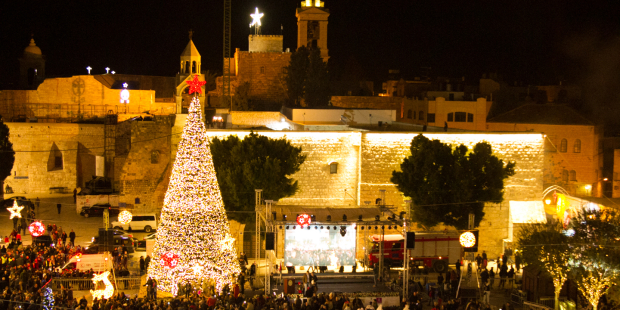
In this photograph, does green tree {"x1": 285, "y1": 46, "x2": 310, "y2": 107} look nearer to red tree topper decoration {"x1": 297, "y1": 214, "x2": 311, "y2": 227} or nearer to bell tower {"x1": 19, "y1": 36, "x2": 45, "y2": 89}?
bell tower {"x1": 19, "y1": 36, "x2": 45, "y2": 89}

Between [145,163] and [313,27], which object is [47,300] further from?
[313,27]

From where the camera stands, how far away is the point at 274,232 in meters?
22.2

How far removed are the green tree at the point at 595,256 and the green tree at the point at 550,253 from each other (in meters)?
0.26

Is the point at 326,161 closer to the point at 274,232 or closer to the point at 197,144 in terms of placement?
the point at 274,232

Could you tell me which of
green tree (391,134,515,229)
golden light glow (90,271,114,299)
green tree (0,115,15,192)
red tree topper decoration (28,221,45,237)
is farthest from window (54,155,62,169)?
green tree (391,134,515,229)

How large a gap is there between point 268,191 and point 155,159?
8304 millimetres

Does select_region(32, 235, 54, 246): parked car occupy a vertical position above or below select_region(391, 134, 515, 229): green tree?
below

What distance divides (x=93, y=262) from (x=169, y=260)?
4427 millimetres

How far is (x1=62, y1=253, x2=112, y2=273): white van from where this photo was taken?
75.7ft

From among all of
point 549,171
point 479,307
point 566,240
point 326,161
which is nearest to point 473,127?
point 549,171

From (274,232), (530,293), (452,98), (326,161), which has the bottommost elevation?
(530,293)

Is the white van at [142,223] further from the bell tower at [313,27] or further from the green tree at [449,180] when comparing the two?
the bell tower at [313,27]

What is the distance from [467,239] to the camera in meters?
21.6

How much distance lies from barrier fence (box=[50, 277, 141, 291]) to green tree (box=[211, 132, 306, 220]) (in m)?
5.44
